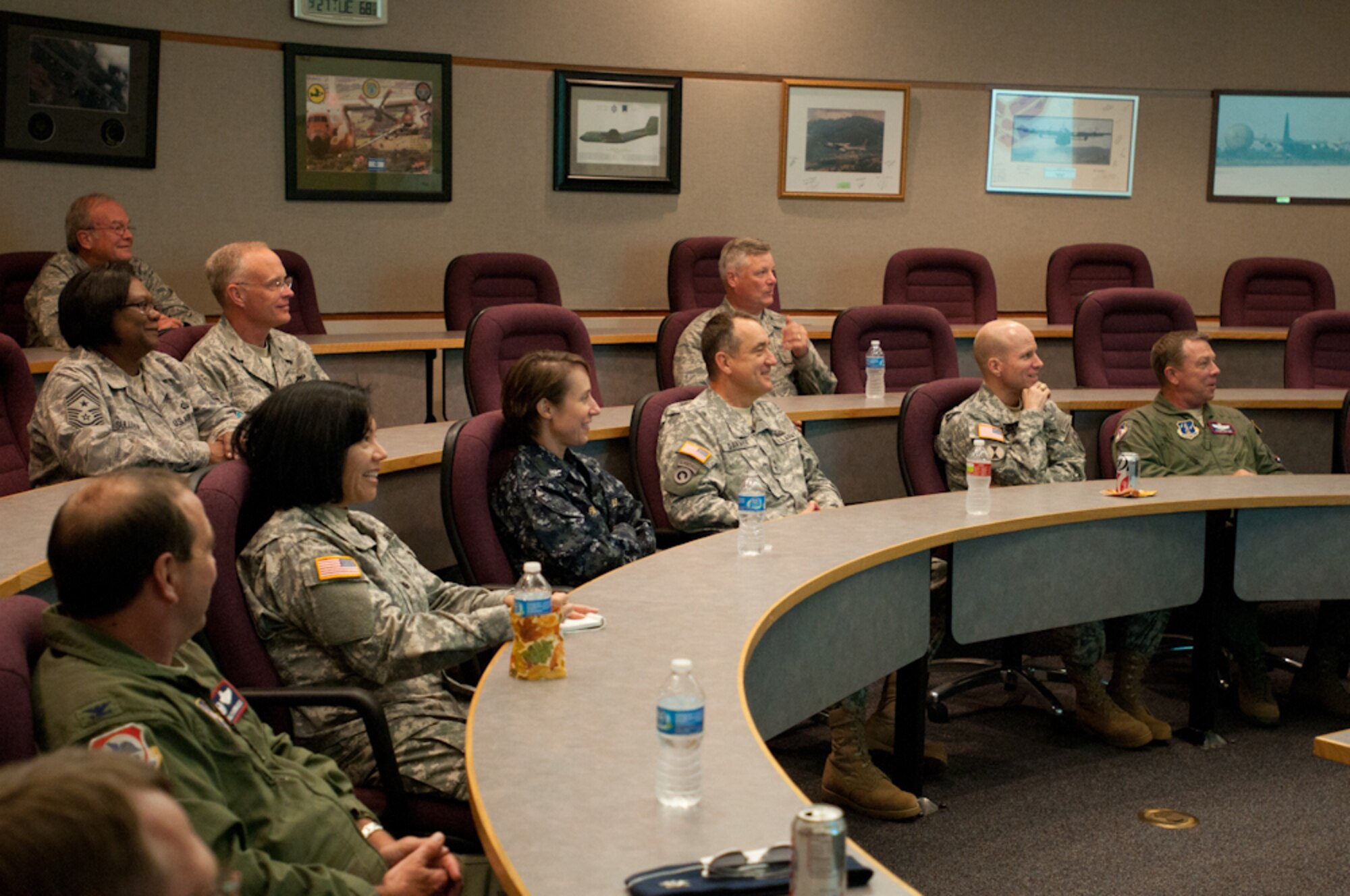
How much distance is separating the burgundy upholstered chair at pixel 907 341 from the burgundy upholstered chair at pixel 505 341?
110 cm

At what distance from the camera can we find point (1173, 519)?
325 centimetres

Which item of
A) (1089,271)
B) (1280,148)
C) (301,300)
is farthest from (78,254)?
(1280,148)

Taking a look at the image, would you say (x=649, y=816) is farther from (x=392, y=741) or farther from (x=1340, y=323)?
(x=1340, y=323)

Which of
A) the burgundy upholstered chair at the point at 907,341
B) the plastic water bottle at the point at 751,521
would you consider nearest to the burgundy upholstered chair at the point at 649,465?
the plastic water bottle at the point at 751,521

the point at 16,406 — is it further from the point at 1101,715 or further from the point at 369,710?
the point at 1101,715

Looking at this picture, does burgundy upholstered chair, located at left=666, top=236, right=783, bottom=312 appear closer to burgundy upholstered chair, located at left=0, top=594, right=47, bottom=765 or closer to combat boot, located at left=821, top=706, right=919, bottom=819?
combat boot, located at left=821, top=706, right=919, bottom=819

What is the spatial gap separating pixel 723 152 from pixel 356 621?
17.8ft

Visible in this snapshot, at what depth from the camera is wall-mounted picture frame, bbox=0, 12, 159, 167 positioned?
17.6 feet

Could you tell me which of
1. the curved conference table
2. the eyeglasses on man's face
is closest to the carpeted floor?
the curved conference table

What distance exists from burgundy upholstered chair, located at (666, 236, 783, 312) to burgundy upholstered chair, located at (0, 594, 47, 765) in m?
4.60

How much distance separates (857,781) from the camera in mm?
2924

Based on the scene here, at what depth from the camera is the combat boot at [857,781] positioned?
2.89m

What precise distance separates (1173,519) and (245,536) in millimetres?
2347

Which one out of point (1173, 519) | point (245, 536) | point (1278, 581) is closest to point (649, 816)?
point (245, 536)
